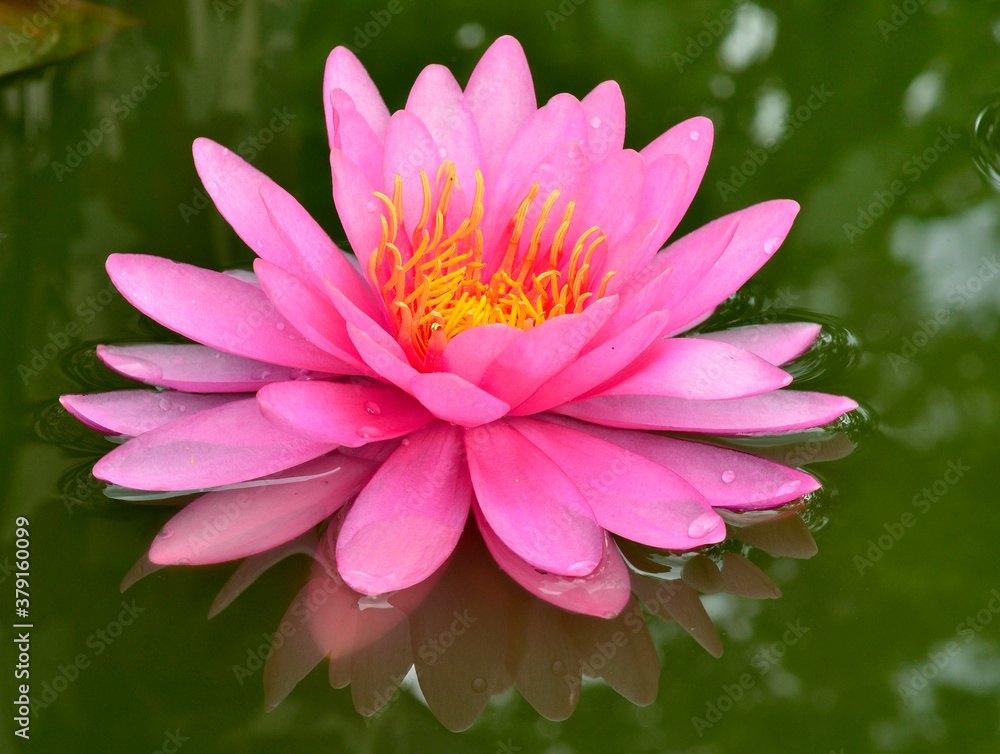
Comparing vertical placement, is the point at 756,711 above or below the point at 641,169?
below

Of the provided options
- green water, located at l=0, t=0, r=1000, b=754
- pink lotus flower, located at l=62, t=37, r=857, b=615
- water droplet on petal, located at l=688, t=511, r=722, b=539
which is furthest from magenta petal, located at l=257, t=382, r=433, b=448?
water droplet on petal, located at l=688, t=511, r=722, b=539

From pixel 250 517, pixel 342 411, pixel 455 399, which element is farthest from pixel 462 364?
pixel 250 517

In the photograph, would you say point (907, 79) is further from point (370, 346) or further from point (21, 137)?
point (21, 137)

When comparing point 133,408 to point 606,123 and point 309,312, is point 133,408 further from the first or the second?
point 606,123

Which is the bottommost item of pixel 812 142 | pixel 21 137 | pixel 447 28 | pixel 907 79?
pixel 21 137

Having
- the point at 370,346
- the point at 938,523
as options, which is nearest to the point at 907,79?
the point at 938,523
